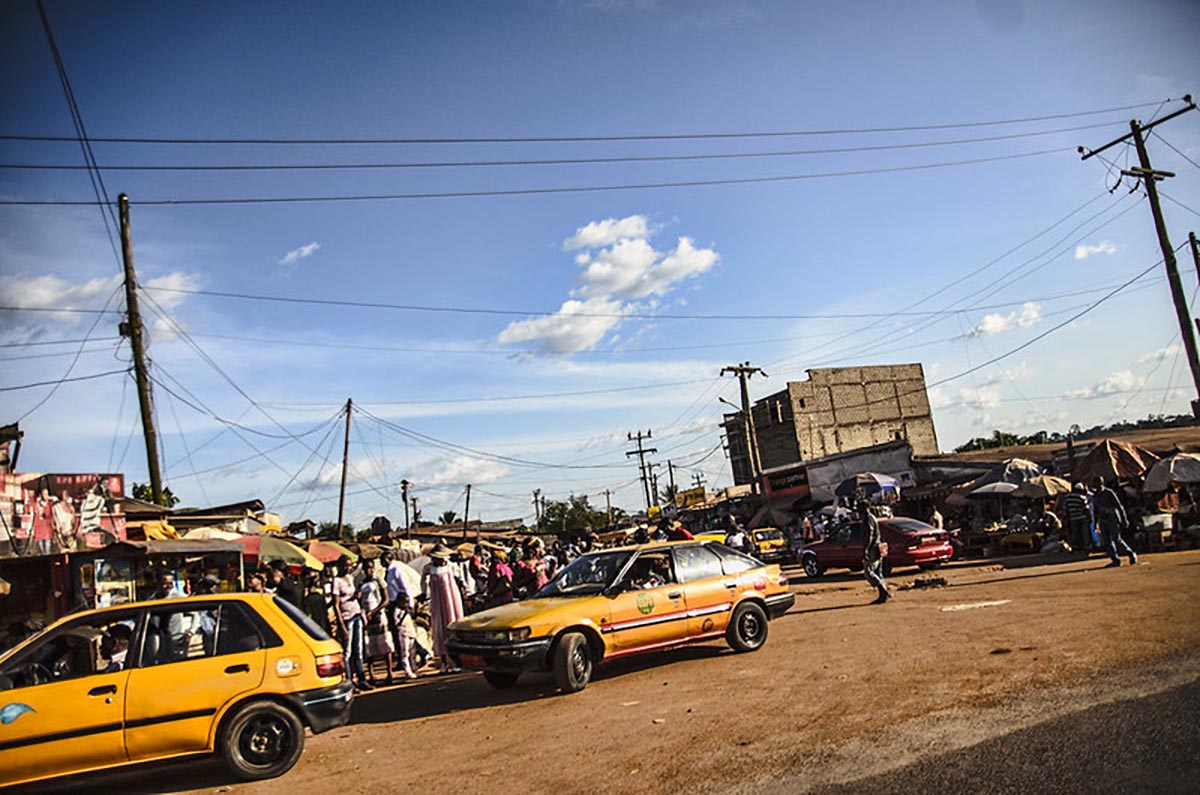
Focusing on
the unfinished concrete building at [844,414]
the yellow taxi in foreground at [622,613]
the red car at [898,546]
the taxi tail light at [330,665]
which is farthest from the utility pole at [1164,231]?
the unfinished concrete building at [844,414]

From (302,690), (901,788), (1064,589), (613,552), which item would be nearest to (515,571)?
(613,552)

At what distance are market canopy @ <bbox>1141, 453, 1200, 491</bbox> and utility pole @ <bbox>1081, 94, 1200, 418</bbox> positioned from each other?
1.22 m

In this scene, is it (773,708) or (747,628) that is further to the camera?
(747,628)

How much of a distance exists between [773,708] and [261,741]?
4.42 m

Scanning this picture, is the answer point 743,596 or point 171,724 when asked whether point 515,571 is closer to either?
point 743,596

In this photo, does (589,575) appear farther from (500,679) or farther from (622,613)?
(500,679)

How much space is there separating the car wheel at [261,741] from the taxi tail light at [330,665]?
40 cm

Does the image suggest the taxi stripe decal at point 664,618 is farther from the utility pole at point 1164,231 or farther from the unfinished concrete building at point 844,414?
the unfinished concrete building at point 844,414

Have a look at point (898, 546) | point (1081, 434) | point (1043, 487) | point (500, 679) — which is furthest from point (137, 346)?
point (1081, 434)

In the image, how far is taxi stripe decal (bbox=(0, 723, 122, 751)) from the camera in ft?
20.5

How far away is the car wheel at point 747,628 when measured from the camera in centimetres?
1089

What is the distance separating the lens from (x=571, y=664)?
30.3 ft

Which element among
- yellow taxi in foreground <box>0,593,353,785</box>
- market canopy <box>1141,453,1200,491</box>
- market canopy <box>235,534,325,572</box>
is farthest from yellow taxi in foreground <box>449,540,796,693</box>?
market canopy <box>1141,453,1200,491</box>

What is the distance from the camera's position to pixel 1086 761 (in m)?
4.98
